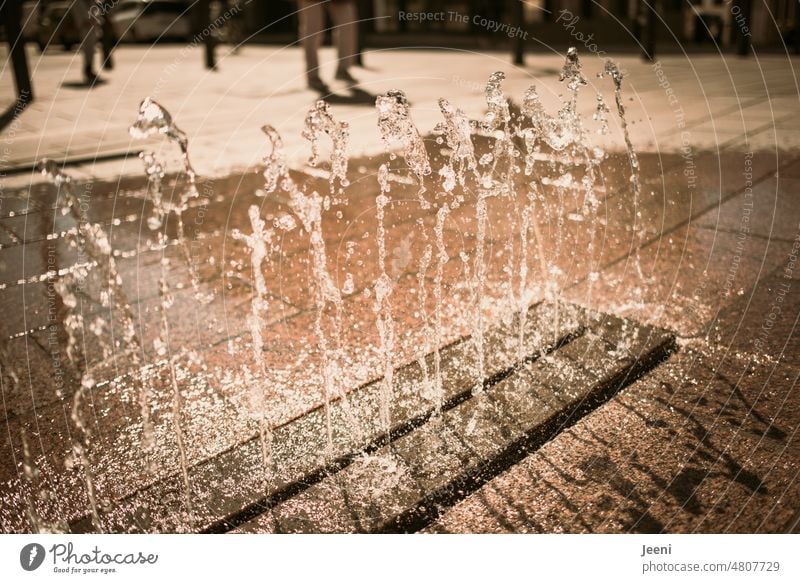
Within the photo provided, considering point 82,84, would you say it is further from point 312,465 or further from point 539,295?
point 312,465

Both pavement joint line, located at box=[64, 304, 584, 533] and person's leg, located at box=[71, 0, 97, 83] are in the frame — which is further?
person's leg, located at box=[71, 0, 97, 83]

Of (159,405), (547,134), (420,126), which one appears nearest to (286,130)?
(420,126)

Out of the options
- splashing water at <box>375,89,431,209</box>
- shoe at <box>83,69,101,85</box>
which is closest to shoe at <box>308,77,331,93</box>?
shoe at <box>83,69,101,85</box>

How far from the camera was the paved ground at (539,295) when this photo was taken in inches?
88.0

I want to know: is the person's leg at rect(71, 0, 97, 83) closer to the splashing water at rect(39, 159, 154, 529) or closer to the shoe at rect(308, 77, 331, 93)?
the shoe at rect(308, 77, 331, 93)

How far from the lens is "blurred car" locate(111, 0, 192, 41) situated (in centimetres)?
2120

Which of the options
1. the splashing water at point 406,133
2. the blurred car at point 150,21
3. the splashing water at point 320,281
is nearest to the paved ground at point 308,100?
the splashing water at point 320,281

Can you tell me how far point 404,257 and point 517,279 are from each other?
25.6 inches

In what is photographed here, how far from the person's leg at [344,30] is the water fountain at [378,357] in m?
4.97

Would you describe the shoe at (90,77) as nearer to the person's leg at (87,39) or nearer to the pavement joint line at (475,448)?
the person's leg at (87,39)

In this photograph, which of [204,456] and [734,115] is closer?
[204,456]
